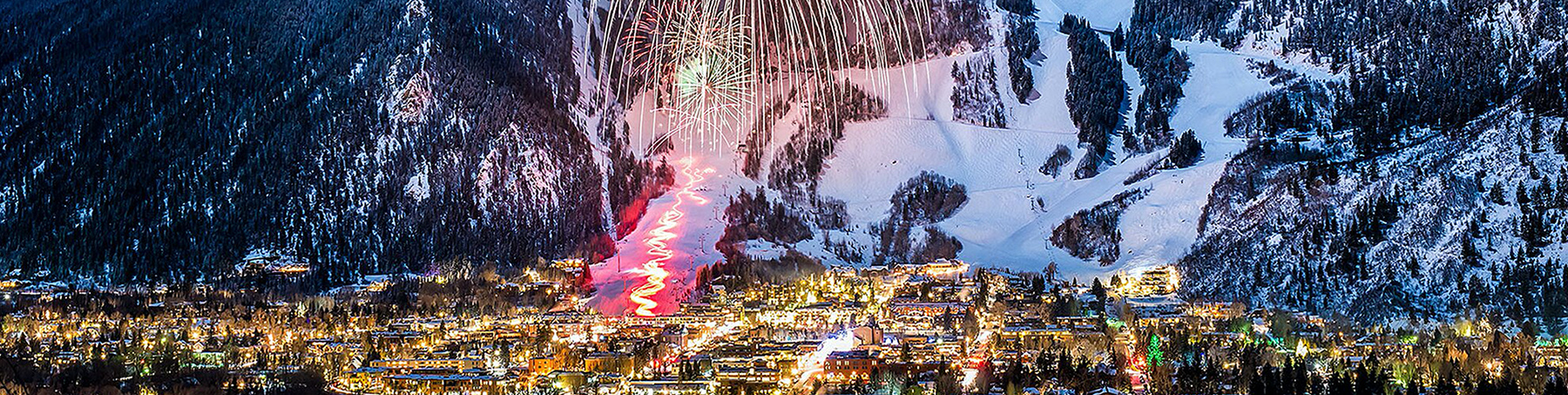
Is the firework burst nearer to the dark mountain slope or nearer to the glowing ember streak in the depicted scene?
the glowing ember streak

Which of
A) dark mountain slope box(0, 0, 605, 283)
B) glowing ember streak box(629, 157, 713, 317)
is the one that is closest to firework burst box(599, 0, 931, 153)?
glowing ember streak box(629, 157, 713, 317)

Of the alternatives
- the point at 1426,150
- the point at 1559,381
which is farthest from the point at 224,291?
the point at 1559,381

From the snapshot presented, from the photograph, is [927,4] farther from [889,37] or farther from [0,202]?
[0,202]

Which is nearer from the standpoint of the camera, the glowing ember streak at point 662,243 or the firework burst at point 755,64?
the glowing ember streak at point 662,243

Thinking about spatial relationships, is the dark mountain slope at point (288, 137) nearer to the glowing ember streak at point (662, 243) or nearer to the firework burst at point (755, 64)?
the glowing ember streak at point (662, 243)

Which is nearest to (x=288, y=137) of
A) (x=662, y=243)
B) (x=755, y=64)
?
(x=755, y=64)

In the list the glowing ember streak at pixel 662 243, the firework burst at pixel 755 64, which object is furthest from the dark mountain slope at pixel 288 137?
the firework burst at pixel 755 64

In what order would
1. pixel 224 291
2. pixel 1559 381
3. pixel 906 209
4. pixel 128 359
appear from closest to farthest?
pixel 1559 381
pixel 128 359
pixel 224 291
pixel 906 209

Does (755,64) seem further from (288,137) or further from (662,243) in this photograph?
(288,137)
